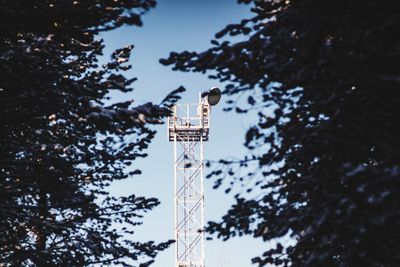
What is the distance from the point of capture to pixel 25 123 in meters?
6.02

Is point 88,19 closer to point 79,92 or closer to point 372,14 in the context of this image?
point 79,92

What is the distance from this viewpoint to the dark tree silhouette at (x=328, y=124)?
3.26 m

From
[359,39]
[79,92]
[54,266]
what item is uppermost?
[79,92]

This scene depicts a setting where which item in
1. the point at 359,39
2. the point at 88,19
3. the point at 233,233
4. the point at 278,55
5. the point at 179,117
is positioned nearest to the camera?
the point at 359,39

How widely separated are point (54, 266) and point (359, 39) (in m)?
5.91

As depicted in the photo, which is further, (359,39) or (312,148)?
(312,148)

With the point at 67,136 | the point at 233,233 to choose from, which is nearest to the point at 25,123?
the point at 67,136

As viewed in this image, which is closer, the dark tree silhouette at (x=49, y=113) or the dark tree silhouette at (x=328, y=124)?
the dark tree silhouette at (x=328, y=124)

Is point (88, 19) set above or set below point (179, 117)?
→ below

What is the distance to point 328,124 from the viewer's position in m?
3.80

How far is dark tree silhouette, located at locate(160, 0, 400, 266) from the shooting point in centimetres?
326

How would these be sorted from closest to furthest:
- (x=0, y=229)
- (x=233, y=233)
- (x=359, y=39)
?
(x=359, y=39)
(x=233, y=233)
(x=0, y=229)

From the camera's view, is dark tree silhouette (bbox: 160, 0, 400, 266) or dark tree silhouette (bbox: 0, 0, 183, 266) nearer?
dark tree silhouette (bbox: 160, 0, 400, 266)

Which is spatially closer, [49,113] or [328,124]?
[328,124]
